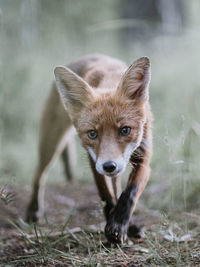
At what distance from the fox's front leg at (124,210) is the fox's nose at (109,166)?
0.41 m

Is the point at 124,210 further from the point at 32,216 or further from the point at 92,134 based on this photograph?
the point at 32,216

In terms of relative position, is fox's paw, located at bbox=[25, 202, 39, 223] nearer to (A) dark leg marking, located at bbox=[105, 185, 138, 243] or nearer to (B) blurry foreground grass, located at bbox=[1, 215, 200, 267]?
(B) blurry foreground grass, located at bbox=[1, 215, 200, 267]

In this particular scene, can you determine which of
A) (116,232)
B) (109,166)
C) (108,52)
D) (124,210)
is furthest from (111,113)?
(108,52)

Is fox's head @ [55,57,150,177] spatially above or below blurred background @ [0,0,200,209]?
above

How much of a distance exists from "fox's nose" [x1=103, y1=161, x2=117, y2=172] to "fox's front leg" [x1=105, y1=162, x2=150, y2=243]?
0.41m

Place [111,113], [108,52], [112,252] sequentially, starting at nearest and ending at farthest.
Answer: [112,252] < [111,113] < [108,52]

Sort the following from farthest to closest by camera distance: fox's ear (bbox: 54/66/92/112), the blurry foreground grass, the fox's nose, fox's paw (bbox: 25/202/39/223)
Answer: fox's paw (bbox: 25/202/39/223), fox's ear (bbox: 54/66/92/112), the fox's nose, the blurry foreground grass

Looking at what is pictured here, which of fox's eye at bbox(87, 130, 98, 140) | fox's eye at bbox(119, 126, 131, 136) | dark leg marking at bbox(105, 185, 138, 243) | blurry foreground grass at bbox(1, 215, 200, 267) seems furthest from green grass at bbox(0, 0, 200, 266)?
fox's eye at bbox(87, 130, 98, 140)

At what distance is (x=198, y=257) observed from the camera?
2729 mm

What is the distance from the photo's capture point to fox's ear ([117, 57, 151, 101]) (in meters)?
3.23

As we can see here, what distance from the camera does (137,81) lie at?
3336mm

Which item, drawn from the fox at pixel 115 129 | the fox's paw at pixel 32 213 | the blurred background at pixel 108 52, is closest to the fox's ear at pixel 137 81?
the fox at pixel 115 129

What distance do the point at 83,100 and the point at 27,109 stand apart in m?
4.36

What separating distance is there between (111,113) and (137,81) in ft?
1.39
